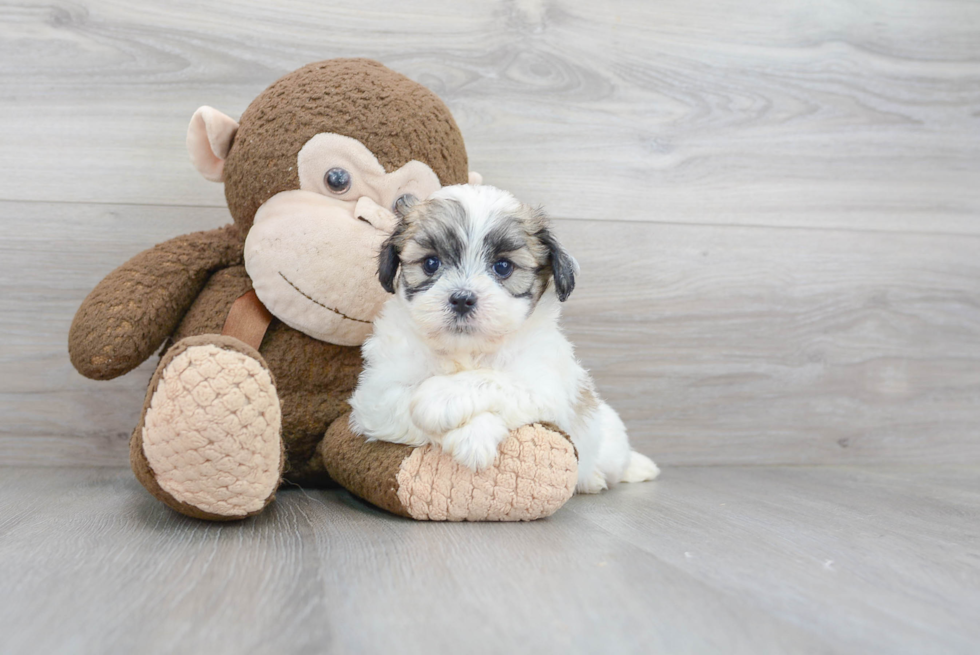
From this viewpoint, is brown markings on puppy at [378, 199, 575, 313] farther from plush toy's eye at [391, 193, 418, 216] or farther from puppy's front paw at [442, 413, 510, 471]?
puppy's front paw at [442, 413, 510, 471]

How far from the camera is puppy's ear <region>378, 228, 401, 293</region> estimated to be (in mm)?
1336

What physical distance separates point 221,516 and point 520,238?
0.65 m

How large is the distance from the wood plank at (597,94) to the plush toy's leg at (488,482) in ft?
2.95

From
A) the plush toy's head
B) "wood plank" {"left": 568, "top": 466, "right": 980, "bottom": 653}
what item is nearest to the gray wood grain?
"wood plank" {"left": 568, "top": 466, "right": 980, "bottom": 653}

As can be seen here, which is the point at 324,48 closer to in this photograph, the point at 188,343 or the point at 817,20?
the point at 188,343

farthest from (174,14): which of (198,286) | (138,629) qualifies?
(138,629)

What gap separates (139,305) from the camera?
1.44m

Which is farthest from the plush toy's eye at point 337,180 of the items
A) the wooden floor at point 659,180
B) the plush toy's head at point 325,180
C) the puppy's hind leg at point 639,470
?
the puppy's hind leg at point 639,470

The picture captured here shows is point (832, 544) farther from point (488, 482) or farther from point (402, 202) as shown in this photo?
point (402, 202)

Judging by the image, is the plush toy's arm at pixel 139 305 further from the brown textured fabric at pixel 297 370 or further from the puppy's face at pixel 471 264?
the puppy's face at pixel 471 264

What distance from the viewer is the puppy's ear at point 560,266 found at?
51.4 inches

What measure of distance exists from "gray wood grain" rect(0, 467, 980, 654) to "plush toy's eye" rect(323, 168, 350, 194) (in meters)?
0.60

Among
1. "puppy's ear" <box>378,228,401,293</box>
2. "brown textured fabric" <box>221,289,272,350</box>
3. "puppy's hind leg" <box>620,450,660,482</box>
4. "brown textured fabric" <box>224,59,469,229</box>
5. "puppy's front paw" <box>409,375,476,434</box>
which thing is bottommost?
"puppy's hind leg" <box>620,450,660,482</box>

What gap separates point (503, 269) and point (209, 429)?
0.54 metres
